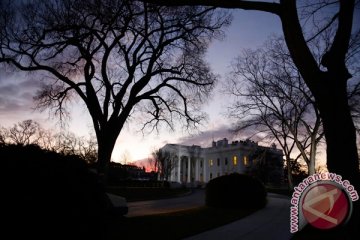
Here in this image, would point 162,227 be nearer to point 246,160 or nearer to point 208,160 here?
point 246,160

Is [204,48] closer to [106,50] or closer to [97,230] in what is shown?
[106,50]

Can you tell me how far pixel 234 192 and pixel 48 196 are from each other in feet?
48.6

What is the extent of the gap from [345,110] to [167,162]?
8945 centimetres

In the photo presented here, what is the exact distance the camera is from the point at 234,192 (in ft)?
57.9

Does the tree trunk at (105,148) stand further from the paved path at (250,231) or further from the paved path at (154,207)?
the paved path at (250,231)

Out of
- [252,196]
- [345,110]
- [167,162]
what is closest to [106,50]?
[252,196]

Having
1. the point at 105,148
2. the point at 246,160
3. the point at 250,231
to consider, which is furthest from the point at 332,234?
the point at 246,160

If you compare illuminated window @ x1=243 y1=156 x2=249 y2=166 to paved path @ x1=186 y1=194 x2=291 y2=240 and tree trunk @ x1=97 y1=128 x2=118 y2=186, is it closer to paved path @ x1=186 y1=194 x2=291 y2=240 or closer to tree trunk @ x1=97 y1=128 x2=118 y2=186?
tree trunk @ x1=97 y1=128 x2=118 y2=186

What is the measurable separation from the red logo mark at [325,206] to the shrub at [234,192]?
33.6ft

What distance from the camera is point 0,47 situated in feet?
65.4

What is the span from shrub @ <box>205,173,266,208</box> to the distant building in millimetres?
69845

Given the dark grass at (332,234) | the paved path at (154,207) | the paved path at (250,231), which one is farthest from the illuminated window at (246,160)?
the dark grass at (332,234)

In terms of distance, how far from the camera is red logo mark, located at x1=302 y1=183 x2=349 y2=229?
566 cm

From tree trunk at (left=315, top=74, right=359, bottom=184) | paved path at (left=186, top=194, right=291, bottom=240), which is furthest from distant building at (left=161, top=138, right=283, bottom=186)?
tree trunk at (left=315, top=74, right=359, bottom=184)
